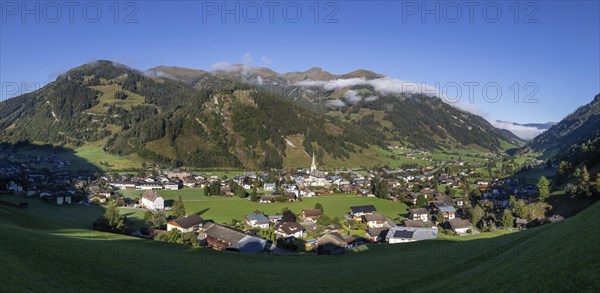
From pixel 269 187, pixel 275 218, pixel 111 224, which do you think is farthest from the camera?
pixel 269 187

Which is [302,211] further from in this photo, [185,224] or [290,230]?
[185,224]

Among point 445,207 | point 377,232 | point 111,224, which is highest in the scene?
point 111,224

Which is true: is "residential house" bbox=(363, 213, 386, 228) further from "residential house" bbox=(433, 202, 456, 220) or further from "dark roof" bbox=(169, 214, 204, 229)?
"dark roof" bbox=(169, 214, 204, 229)

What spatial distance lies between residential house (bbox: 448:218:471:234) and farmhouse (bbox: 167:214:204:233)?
5364 centimetres

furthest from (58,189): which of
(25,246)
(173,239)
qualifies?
(25,246)

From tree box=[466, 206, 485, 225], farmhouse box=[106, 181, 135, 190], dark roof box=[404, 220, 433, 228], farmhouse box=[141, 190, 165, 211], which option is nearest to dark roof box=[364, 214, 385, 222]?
dark roof box=[404, 220, 433, 228]

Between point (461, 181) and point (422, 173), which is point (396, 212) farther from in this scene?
point (422, 173)

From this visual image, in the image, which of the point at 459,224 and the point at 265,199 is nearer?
the point at 459,224

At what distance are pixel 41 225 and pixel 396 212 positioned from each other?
8076 centimetres

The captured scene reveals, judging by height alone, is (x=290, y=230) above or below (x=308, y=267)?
below

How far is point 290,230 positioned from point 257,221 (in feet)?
39.0

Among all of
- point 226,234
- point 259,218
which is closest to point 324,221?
point 259,218

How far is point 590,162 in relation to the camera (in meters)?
101

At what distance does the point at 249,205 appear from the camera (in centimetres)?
10881
